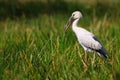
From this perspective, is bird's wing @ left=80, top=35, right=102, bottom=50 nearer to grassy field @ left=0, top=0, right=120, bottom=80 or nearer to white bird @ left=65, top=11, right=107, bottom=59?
white bird @ left=65, top=11, right=107, bottom=59

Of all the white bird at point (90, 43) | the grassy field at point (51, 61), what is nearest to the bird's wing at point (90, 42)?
the white bird at point (90, 43)

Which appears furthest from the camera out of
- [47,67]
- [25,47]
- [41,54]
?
[25,47]

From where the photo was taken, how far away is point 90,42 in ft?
22.4

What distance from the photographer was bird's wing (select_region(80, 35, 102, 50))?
6.64 metres

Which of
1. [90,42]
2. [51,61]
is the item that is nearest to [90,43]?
[90,42]

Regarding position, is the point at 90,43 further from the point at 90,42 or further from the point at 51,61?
the point at 51,61

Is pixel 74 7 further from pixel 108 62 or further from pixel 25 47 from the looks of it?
pixel 108 62

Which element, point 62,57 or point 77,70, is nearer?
point 77,70

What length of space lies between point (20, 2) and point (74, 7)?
1696 mm

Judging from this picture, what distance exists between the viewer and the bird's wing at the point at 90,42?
664 centimetres

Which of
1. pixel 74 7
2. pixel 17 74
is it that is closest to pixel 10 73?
pixel 17 74

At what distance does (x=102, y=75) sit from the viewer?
17.4 ft

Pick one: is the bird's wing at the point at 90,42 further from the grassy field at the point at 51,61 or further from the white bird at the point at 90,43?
the grassy field at the point at 51,61

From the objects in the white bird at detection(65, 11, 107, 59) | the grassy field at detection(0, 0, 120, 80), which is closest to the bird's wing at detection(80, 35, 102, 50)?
the white bird at detection(65, 11, 107, 59)
